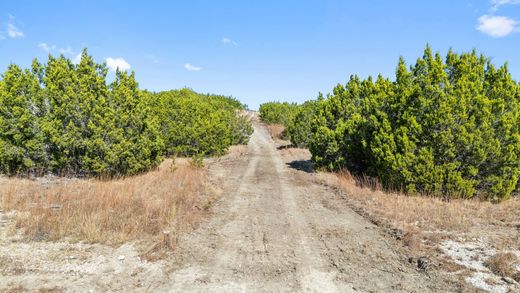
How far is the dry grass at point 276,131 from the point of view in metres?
52.8

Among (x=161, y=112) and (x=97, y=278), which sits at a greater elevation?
(x=161, y=112)

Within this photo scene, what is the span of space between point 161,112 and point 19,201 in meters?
16.5

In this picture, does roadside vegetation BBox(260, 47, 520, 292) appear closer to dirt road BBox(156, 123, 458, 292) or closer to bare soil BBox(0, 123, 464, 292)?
dirt road BBox(156, 123, 458, 292)

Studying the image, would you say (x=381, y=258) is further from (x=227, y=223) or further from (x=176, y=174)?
(x=176, y=174)

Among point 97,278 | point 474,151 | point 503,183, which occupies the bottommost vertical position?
point 97,278

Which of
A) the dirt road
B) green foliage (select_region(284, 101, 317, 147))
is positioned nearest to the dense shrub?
green foliage (select_region(284, 101, 317, 147))

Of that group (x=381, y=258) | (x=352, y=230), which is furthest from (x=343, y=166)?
(x=381, y=258)

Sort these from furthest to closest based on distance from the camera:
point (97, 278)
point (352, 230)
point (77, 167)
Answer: point (77, 167)
point (352, 230)
point (97, 278)

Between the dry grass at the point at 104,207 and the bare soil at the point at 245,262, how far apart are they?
19.9 inches

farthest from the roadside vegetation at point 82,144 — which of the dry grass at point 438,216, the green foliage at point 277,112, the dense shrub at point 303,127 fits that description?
the green foliage at point 277,112

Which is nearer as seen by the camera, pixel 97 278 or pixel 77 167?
pixel 97 278

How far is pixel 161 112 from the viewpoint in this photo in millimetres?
27188

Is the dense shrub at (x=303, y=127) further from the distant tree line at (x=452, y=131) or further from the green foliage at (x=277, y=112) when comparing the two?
the green foliage at (x=277, y=112)

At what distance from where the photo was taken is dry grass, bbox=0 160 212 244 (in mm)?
8781
